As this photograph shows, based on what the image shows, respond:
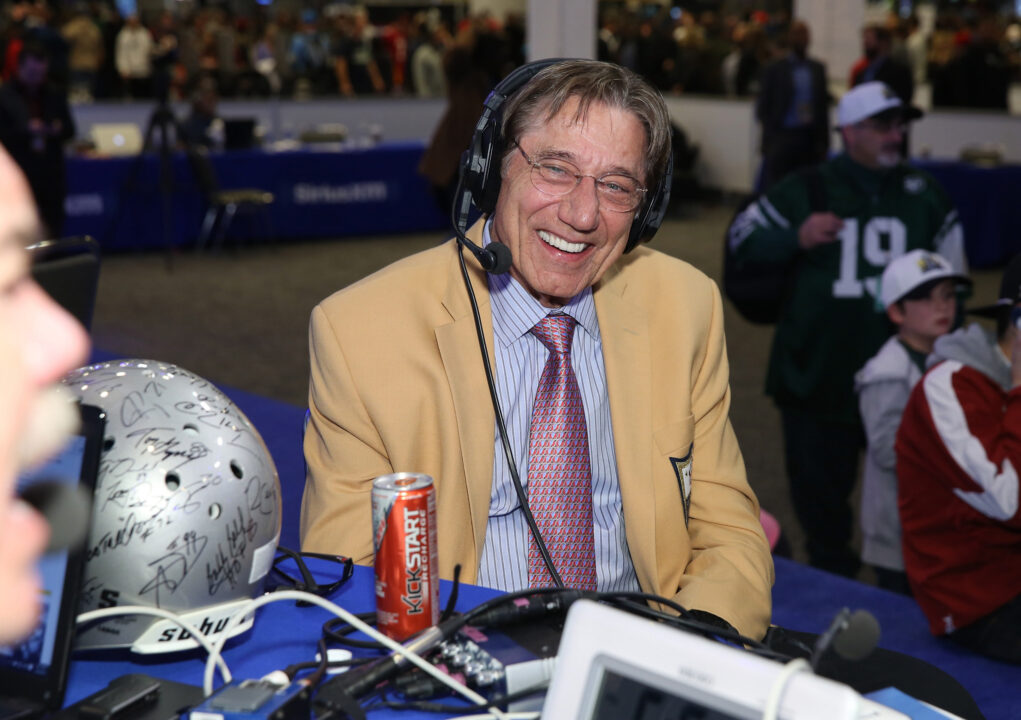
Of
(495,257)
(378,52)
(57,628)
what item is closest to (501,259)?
(495,257)

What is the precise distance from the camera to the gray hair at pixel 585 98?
1633mm

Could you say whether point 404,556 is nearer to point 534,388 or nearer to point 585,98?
point 534,388

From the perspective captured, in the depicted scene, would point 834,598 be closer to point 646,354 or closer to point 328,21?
point 646,354

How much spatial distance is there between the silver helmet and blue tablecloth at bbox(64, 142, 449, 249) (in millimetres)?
7235

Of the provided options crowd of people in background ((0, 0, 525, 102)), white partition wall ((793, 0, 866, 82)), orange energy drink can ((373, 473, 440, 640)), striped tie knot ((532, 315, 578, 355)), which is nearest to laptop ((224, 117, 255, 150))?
crowd of people in background ((0, 0, 525, 102))

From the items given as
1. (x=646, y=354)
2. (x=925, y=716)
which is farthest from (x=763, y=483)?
(x=925, y=716)

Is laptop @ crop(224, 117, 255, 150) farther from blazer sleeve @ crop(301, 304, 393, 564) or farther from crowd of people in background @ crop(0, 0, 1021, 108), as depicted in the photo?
blazer sleeve @ crop(301, 304, 393, 564)

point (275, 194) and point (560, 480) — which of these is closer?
point (560, 480)

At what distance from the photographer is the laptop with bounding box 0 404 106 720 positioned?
3.31ft

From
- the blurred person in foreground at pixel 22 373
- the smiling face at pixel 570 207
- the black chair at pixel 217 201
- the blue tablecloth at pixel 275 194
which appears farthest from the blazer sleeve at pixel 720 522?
the black chair at pixel 217 201

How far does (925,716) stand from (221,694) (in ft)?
2.19

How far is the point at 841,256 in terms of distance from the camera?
11.7 ft

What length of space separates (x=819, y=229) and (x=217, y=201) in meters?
5.83

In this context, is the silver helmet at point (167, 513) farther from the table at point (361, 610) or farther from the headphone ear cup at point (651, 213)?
the headphone ear cup at point (651, 213)
